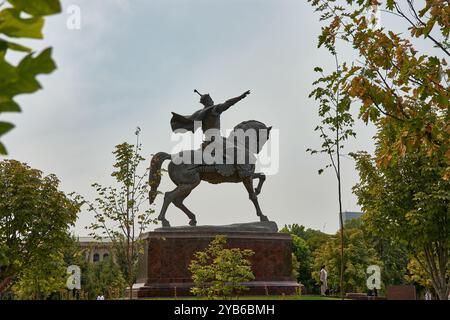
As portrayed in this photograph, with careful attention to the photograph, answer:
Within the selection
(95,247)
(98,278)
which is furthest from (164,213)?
(98,278)

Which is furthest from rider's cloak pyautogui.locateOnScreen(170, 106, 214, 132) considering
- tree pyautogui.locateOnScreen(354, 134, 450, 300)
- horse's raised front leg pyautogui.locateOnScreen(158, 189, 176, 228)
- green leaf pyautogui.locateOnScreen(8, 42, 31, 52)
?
green leaf pyautogui.locateOnScreen(8, 42, 31, 52)

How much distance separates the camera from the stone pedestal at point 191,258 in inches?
707

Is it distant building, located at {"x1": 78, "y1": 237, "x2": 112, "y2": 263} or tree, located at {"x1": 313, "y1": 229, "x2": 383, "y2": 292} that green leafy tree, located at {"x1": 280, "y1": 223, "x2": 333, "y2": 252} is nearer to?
tree, located at {"x1": 313, "y1": 229, "x2": 383, "y2": 292}

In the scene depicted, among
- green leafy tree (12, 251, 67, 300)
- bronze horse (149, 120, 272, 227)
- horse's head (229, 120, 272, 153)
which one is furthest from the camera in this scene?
green leafy tree (12, 251, 67, 300)

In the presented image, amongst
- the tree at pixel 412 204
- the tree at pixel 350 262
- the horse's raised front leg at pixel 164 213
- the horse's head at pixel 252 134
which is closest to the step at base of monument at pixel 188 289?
the horse's raised front leg at pixel 164 213

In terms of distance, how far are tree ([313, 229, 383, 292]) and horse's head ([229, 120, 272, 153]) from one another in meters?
22.6

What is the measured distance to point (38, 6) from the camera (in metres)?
0.96

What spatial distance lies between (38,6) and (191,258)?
17.6 m

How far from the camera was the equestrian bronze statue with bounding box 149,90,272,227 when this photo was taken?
19062 mm

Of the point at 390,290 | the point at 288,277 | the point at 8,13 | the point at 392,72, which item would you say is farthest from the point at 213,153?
the point at 8,13

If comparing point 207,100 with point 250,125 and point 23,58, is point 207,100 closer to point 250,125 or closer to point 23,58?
point 250,125

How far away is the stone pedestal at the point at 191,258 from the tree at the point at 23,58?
16764mm

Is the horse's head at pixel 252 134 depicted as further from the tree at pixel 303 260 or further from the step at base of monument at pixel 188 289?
the tree at pixel 303 260
